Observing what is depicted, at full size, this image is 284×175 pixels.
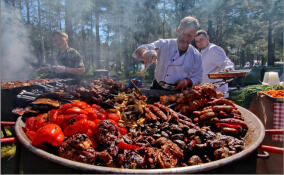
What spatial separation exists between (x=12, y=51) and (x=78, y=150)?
42.8 feet

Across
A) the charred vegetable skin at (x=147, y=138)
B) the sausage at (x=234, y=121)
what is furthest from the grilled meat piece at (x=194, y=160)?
the sausage at (x=234, y=121)

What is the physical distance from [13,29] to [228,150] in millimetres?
14629

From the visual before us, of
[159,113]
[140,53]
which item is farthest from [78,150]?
[140,53]

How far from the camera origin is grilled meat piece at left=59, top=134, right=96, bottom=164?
47.6 inches

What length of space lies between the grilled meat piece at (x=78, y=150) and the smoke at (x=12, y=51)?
1140cm

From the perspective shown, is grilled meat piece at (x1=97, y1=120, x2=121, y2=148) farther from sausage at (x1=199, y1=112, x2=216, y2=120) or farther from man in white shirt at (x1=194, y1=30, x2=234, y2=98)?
man in white shirt at (x1=194, y1=30, x2=234, y2=98)

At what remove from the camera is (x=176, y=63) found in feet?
11.8

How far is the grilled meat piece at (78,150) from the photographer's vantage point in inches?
47.6

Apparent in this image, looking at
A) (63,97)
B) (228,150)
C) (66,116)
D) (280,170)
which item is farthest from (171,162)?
(280,170)

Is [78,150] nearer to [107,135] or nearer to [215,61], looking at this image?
[107,135]

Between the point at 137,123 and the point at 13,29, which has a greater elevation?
the point at 13,29

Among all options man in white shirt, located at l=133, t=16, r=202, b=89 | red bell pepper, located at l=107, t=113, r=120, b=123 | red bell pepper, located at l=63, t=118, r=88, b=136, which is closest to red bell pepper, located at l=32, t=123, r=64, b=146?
red bell pepper, located at l=63, t=118, r=88, b=136

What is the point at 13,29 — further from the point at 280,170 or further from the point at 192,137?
the point at 280,170

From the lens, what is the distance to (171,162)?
129 centimetres
